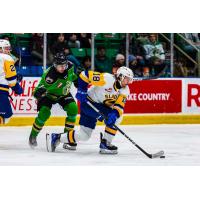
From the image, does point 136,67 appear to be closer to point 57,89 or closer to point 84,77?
point 57,89

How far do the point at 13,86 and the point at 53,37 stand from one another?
1.02 metres

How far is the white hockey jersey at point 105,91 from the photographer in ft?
20.3

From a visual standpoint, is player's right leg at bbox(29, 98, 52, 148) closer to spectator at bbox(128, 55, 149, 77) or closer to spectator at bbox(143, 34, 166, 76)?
spectator at bbox(128, 55, 149, 77)

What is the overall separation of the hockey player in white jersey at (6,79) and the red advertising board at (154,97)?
6.02 ft

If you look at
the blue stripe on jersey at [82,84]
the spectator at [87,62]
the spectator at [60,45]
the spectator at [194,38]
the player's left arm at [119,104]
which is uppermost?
the spectator at [194,38]

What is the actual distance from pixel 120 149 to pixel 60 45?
1.34m

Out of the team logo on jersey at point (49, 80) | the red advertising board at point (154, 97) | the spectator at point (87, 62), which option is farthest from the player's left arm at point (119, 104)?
the red advertising board at point (154, 97)

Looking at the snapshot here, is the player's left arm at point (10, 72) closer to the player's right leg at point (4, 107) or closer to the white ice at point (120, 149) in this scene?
the player's right leg at point (4, 107)

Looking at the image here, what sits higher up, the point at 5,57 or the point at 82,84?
the point at 5,57

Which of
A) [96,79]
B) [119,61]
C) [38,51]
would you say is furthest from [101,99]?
[119,61]

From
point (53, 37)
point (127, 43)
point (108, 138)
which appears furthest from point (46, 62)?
point (108, 138)

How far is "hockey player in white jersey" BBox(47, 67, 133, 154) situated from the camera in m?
6.19

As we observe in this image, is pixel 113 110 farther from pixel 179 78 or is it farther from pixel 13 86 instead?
pixel 179 78

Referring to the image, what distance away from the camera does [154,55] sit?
807cm
